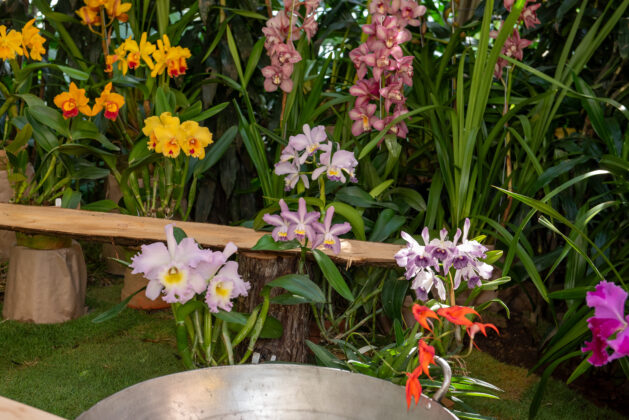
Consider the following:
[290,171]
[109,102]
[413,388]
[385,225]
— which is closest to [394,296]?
[385,225]

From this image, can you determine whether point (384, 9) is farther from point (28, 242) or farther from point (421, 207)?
point (28, 242)

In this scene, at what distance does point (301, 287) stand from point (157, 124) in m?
0.72

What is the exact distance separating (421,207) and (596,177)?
1.88 ft

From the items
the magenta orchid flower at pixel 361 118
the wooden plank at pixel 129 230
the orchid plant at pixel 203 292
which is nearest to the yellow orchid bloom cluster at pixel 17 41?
the wooden plank at pixel 129 230

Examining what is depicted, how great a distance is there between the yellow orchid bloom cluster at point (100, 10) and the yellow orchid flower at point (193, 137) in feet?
1.83

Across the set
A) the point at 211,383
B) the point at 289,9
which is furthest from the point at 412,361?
the point at 289,9

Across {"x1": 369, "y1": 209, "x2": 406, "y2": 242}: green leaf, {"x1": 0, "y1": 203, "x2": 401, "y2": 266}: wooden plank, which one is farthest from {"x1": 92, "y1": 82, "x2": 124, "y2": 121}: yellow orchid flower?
{"x1": 369, "y1": 209, "x2": 406, "y2": 242}: green leaf

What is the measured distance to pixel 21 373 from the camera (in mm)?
1879

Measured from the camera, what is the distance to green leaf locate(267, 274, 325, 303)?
1.51 metres

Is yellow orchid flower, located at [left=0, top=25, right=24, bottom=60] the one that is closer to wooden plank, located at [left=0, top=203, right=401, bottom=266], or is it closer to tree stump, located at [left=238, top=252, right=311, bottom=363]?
wooden plank, located at [left=0, top=203, right=401, bottom=266]

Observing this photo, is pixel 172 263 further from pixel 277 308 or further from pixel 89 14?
pixel 89 14

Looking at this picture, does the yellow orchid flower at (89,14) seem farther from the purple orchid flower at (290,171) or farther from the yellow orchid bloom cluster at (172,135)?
the purple orchid flower at (290,171)

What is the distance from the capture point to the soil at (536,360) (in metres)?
1.97

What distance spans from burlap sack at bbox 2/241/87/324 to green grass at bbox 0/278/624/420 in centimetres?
5
